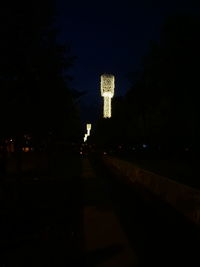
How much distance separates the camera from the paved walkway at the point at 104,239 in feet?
27.9

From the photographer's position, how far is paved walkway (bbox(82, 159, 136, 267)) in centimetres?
850

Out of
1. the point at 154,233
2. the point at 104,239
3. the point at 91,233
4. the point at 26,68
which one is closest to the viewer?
the point at 104,239

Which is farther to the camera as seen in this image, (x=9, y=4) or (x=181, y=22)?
(x=181, y=22)

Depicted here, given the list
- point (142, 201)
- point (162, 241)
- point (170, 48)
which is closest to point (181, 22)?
point (170, 48)

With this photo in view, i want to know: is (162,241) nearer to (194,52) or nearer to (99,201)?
(99,201)

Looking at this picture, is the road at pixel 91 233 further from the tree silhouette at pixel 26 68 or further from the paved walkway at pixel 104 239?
the tree silhouette at pixel 26 68

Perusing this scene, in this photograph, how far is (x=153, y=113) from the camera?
62.6 meters

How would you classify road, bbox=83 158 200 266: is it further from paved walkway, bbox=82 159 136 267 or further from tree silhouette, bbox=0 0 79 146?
tree silhouette, bbox=0 0 79 146

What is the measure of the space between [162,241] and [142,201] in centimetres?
784

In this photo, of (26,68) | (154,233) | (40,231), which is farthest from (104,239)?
(26,68)

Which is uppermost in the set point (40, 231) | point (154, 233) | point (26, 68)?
point (26, 68)

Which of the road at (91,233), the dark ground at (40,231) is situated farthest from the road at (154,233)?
the dark ground at (40,231)

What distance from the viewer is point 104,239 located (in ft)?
34.6

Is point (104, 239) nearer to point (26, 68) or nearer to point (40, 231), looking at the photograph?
point (40, 231)
